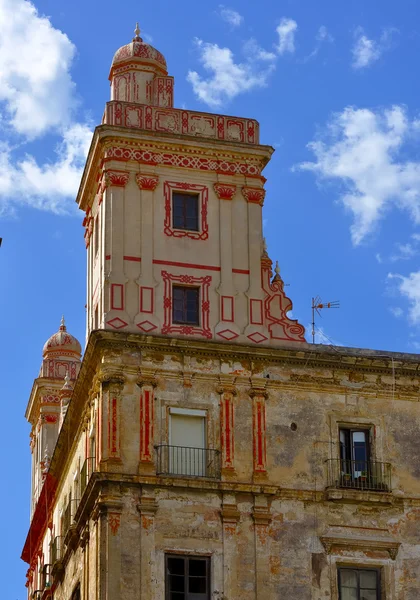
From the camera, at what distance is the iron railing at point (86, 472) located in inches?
2238

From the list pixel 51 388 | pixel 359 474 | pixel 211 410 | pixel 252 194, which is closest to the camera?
pixel 211 410

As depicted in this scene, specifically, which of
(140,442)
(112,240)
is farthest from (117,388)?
(112,240)

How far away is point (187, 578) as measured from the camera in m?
54.5

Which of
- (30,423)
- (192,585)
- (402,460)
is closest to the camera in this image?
(192,585)

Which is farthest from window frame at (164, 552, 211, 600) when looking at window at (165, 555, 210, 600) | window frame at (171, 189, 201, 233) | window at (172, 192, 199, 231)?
window at (172, 192, 199, 231)

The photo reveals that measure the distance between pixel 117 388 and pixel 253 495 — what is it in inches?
236

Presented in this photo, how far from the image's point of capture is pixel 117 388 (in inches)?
2217

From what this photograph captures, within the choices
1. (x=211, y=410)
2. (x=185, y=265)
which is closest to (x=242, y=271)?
(x=185, y=265)

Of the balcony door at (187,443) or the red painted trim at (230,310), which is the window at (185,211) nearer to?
the red painted trim at (230,310)

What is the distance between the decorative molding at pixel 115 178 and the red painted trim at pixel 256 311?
21.1ft

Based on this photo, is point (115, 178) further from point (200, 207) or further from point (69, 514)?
point (69, 514)

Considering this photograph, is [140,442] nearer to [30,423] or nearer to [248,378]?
[248,378]

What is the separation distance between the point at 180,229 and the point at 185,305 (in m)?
2.96

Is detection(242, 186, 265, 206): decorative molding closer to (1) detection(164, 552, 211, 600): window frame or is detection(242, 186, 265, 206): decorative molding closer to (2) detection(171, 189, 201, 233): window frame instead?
(2) detection(171, 189, 201, 233): window frame
